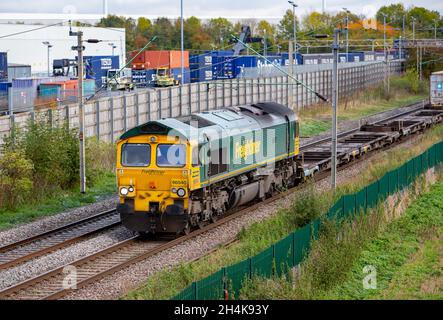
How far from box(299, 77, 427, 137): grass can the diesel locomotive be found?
2416 cm

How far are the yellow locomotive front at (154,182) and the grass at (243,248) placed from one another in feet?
6.04

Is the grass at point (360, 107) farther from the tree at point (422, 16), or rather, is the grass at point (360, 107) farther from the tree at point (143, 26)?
the tree at point (143, 26)

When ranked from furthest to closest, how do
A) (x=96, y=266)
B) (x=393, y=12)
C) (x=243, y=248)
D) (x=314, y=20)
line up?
1. (x=314, y=20)
2. (x=393, y=12)
3. (x=243, y=248)
4. (x=96, y=266)

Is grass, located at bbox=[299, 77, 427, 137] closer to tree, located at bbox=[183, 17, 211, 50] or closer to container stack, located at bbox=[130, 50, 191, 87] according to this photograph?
container stack, located at bbox=[130, 50, 191, 87]

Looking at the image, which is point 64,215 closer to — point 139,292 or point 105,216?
point 105,216

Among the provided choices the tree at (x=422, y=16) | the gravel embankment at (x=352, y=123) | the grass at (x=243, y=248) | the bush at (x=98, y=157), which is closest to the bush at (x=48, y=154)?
the bush at (x=98, y=157)

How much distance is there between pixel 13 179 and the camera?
26.4 m

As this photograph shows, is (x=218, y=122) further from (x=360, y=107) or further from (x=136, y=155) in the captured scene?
(x=360, y=107)

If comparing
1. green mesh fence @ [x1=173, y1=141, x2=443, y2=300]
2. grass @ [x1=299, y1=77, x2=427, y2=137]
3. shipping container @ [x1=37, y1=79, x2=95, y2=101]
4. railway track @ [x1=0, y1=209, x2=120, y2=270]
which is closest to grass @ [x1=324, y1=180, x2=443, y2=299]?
green mesh fence @ [x1=173, y1=141, x2=443, y2=300]

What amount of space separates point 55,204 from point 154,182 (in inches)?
280

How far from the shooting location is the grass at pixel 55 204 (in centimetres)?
2489

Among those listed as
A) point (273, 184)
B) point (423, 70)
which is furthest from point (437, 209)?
point (423, 70)

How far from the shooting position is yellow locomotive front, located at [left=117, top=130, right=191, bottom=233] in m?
21.0

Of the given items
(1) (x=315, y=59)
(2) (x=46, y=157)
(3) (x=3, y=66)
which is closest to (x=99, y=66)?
(3) (x=3, y=66)
